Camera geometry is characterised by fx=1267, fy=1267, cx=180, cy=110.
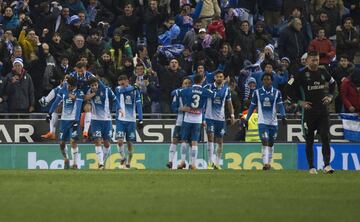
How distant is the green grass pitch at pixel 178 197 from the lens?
15602 millimetres

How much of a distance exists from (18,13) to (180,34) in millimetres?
4641

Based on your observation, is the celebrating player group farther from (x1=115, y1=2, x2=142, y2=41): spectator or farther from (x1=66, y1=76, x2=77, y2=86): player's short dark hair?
(x1=115, y1=2, x2=142, y2=41): spectator

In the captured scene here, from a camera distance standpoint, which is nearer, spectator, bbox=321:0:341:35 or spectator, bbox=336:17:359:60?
spectator, bbox=336:17:359:60

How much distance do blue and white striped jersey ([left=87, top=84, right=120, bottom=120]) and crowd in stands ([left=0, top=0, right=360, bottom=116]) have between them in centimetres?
161

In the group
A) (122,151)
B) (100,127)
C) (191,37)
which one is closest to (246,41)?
(191,37)

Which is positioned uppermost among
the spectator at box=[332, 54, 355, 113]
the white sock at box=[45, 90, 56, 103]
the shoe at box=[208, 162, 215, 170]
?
the spectator at box=[332, 54, 355, 113]

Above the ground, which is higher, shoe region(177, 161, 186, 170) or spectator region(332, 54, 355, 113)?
spectator region(332, 54, 355, 113)

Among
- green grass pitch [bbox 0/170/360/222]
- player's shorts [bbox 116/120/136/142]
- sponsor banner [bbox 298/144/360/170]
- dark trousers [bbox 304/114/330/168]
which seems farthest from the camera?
sponsor banner [bbox 298/144/360/170]

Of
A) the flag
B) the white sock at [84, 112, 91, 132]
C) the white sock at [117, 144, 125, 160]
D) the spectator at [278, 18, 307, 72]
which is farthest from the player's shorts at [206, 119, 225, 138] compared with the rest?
the spectator at [278, 18, 307, 72]

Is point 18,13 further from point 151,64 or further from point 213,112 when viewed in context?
point 213,112

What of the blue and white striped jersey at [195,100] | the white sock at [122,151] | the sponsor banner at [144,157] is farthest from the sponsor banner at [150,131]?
the blue and white striped jersey at [195,100]

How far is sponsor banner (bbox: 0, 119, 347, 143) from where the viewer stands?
107 feet

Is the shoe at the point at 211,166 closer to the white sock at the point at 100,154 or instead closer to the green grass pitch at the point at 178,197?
the white sock at the point at 100,154

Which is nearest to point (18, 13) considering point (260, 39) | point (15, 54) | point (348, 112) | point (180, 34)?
point (15, 54)
